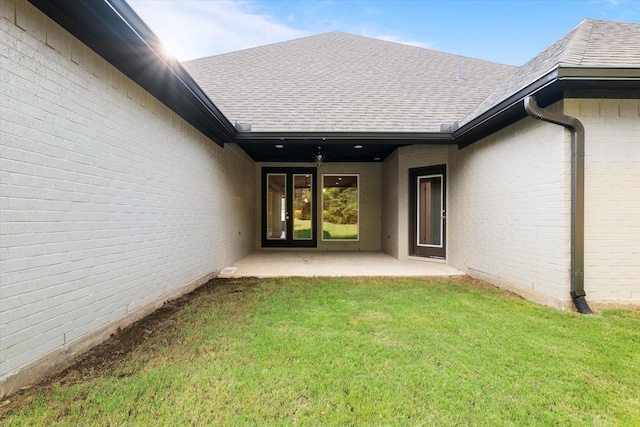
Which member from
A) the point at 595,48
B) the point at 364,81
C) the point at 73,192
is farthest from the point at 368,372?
the point at 364,81

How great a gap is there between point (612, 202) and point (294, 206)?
A: 754 centimetres

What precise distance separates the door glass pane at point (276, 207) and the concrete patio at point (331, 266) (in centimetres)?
141

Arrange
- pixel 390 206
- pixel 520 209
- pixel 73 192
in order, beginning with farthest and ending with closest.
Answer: pixel 390 206 → pixel 520 209 → pixel 73 192

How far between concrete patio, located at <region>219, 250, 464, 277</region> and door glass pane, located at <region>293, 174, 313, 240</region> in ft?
4.48

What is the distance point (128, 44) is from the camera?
2588 mm

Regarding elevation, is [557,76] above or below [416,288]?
above

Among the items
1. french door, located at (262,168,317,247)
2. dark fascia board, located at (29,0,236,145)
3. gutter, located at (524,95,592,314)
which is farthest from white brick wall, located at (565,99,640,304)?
french door, located at (262,168,317,247)

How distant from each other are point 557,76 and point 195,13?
8.01 m

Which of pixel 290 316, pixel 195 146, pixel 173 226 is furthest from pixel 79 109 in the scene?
pixel 290 316

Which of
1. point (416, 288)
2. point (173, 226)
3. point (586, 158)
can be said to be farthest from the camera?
point (416, 288)

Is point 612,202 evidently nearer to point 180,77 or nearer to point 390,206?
point 390,206

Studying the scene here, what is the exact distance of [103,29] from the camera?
2367 millimetres

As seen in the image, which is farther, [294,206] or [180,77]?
[294,206]

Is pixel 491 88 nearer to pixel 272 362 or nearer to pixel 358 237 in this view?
pixel 358 237
